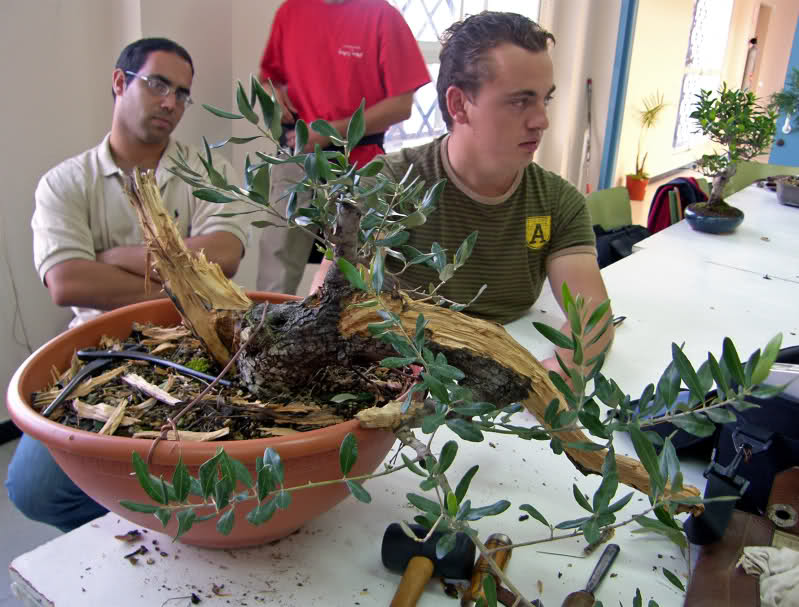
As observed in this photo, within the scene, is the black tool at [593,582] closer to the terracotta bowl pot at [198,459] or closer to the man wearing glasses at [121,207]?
the terracotta bowl pot at [198,459]

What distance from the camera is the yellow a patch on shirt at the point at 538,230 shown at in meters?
1.68

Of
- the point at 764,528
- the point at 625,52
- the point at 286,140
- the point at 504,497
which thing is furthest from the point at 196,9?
the point at 625,52

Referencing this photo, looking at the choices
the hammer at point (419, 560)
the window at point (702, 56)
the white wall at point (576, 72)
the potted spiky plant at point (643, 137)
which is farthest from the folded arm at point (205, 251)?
the window at point (702, 56)

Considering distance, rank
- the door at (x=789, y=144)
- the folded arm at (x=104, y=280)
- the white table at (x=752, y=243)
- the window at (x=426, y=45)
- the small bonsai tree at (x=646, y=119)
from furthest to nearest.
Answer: the small bonsai tree at (x=646, y=119) < the door at (x=789, y=144) < the window at (x=426, y=45) < the white table at (x=752, y=243) < the folded arm at (x=104, y=280)

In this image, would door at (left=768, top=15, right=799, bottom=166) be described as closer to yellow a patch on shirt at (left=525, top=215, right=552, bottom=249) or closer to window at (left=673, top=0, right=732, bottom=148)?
window at (left=673, top=0, right=732, bottom=148)

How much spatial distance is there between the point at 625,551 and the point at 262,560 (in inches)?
17.6

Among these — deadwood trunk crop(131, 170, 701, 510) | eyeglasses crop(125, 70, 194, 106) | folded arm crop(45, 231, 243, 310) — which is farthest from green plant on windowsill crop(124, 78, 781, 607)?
eyeglasses crop(125, 70, 194, 106)

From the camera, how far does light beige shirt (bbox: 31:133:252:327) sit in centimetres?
168

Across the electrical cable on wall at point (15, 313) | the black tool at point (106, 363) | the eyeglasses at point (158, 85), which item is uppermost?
the eyeglasses at point (158, 85)

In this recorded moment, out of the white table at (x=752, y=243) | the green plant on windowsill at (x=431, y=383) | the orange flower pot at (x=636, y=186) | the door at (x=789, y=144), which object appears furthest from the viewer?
the orange flower pot at (x=636, y=186)

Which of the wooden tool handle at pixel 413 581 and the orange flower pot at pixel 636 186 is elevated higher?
the wooden tool handle at pixel 413 581

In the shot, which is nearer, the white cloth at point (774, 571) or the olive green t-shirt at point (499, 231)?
the white cloth at point (774, 571)

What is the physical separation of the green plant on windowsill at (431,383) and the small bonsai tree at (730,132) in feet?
6.69

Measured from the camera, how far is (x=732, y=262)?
209 cm
